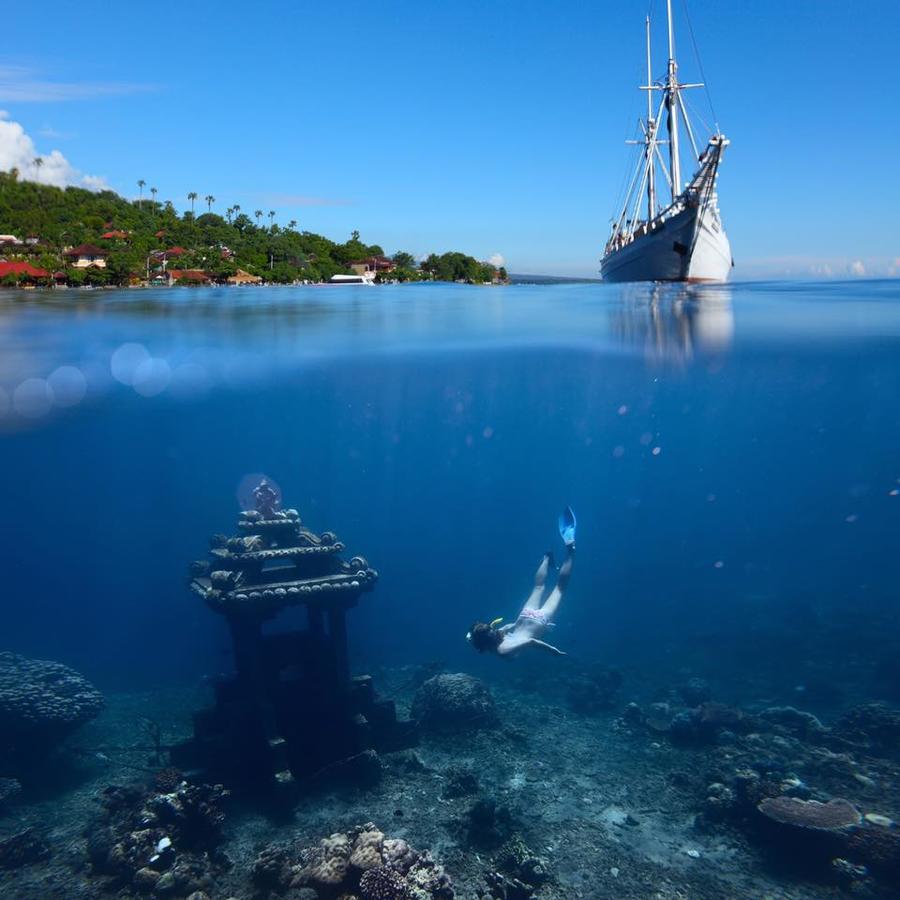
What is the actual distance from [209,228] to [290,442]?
553 inches

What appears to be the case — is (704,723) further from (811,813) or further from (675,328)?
(675,328)

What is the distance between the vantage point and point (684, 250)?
30531 millimetres

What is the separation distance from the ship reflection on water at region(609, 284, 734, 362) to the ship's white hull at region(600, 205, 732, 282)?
Result: 851 cm

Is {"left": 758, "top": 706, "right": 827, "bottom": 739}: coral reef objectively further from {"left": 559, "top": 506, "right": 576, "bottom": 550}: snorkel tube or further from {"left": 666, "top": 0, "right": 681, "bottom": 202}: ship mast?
{"left": 666, "top": 0, "right": 681, "bottom": 202}: ship mast

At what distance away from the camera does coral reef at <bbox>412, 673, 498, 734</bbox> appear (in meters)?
13.0

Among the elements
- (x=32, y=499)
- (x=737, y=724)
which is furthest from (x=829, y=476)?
(x=32, y=499)

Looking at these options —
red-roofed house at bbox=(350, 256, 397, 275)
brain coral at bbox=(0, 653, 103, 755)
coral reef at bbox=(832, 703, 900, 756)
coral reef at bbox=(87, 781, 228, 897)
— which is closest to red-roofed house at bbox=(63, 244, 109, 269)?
red-roofed house at bbox=(350, 256, 397, 275)

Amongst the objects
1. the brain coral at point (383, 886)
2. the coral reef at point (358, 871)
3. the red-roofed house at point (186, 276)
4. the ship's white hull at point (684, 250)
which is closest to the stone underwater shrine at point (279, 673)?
the coral reef at point (358, 871)

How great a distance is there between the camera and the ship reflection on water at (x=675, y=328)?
20734 mm

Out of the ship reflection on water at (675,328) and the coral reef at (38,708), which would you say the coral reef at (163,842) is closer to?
the coral reef at (38,708)

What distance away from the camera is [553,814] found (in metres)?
9.75

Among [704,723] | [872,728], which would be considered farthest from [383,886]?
[872,728]

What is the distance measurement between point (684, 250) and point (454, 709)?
83.7ft

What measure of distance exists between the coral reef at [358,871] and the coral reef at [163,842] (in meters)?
0.82
